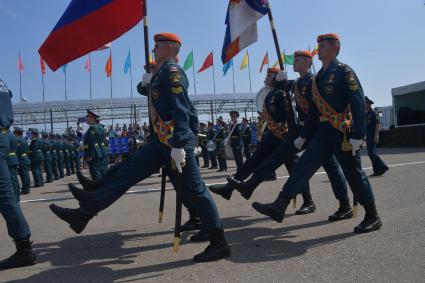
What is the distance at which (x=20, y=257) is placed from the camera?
399cm

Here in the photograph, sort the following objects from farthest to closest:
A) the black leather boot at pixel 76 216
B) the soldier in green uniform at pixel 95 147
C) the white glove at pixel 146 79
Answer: the soldier in green uniform at pixel 95 147 < the white glove at pixel 146 79 < the black leather boot at pixel 76 216

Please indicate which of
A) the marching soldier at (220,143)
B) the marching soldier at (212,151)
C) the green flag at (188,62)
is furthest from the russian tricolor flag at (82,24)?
the green flag at (188,62)

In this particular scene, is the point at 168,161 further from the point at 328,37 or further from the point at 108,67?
the point at 108,67

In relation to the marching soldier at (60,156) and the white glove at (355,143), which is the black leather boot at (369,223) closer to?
the white glove at (355,143)

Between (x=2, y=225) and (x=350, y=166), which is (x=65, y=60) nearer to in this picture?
(x=2, y=225)

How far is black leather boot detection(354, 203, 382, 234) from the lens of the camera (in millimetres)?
4508

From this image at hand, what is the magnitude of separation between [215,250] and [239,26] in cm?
453

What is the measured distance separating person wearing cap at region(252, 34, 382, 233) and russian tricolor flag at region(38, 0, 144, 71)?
2.43 metres

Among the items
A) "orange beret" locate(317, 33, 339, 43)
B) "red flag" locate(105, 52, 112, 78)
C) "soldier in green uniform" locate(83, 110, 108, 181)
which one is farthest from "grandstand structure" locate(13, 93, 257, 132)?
"orange beret" locate(317, 33, 339, 43)

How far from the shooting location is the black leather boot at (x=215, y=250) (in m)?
3.85

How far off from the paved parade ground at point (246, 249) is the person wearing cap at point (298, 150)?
23cm

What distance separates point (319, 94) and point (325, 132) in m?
0.43

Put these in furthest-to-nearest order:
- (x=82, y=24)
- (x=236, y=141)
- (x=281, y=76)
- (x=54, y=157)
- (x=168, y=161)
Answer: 1. (x=54, y=157)
2. (x=236, y=141)
3. (x=281, y=76)
4. (x=82, y=24)
5. (x=168, y=161)

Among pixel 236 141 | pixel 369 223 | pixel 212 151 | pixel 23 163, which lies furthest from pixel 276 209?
pixel 212 151
